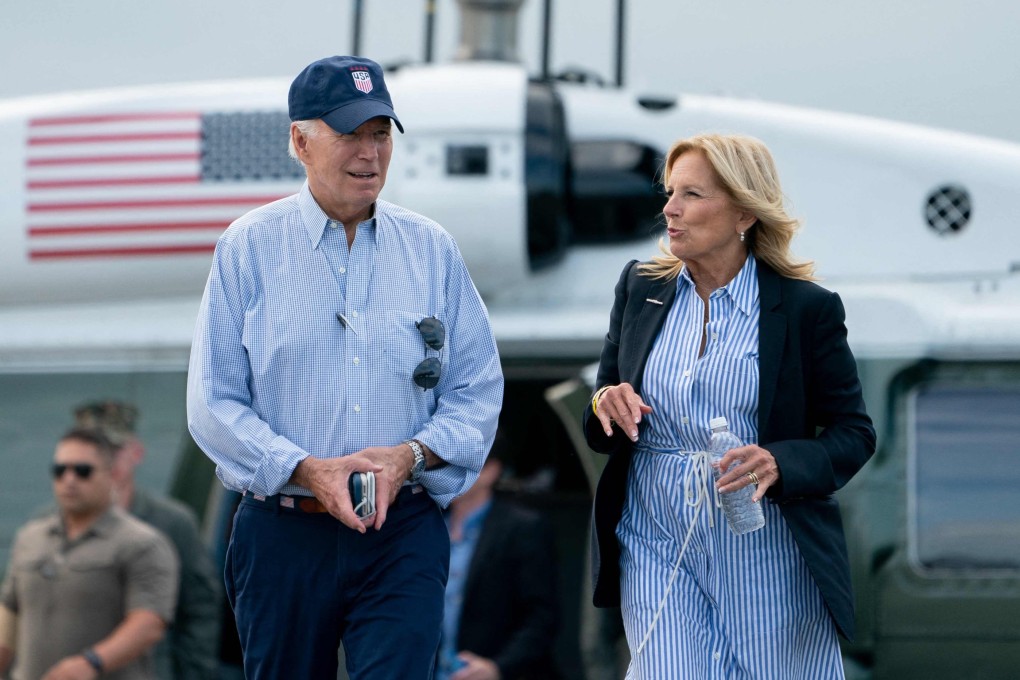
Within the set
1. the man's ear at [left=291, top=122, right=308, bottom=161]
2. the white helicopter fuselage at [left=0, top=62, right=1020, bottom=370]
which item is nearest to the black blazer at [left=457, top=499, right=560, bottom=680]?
the white helicopter fuselage at [left=0, top=62, right=1020, bottom=370]

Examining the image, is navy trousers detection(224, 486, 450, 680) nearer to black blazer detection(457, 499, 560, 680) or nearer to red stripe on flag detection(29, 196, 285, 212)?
black blazer detection(457, 499, 560, 680)

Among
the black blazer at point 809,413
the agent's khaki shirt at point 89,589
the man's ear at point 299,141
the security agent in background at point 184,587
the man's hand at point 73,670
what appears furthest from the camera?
the security agent in background at point 184,587

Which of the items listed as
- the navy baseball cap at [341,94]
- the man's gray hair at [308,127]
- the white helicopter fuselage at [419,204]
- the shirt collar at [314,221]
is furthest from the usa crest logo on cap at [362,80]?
the white helicopter fuselage at [419,204]

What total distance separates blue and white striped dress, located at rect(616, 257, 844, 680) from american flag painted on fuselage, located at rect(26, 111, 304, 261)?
3304 mm

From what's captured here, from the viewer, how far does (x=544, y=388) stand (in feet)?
29.6

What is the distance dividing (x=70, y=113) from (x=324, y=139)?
3614 mm

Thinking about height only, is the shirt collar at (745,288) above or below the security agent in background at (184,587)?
above

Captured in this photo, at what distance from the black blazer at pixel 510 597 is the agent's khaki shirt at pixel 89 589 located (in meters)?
1.22

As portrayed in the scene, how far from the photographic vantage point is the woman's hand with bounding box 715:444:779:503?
Result: 266 cm

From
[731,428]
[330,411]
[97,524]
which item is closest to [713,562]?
[731,428]

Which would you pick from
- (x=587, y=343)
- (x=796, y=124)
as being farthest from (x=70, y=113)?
(x=796, y=124)

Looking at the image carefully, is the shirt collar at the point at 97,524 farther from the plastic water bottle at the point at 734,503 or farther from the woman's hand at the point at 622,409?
the plastic water bottle at the point at 734,503

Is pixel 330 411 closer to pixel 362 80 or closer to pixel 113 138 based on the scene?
pixel 362 80

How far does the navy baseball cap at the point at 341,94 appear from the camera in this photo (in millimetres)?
2744
